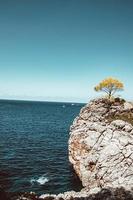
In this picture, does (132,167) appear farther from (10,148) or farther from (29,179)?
(10,148)

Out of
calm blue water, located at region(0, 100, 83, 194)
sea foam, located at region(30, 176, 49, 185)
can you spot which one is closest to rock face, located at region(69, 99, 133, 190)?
calm blue water, located at region(0, 100, 83, 194)

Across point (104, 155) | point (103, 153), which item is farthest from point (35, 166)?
point (104, 155)

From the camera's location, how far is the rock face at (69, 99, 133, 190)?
4334 centimetres

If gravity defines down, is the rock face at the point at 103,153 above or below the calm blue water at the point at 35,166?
above

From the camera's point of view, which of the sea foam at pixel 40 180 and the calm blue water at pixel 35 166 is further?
the sea foam at pixel 40 180

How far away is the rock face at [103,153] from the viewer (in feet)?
142

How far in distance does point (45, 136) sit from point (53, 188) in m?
50.6

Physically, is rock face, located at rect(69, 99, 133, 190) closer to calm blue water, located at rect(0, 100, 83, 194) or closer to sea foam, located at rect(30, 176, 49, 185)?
calm blue water, located at rect(0, 100, 83, 194)

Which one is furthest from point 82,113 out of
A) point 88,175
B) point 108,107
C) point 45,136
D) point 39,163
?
point 45,136

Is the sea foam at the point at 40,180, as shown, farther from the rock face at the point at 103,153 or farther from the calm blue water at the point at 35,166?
the rock face at the point at 103,153

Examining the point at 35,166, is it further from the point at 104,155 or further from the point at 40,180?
the point at 104,155

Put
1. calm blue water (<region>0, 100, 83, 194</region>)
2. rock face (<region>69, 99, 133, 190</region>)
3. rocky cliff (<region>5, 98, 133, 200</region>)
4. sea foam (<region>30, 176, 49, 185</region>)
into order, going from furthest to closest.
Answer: sea foam (<region>30, 176, 49, 185</region>)
calm blue water (<region>0, 100, 83, 194</region>)
rock face (<region>69, 99, 133, 190</region>)
rocky cliff (<region>5, 98, 133, 200</region>)

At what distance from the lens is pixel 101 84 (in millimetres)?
78000

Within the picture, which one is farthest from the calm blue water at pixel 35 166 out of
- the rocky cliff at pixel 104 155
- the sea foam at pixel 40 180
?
the rocky cliff at pixel 104 155
